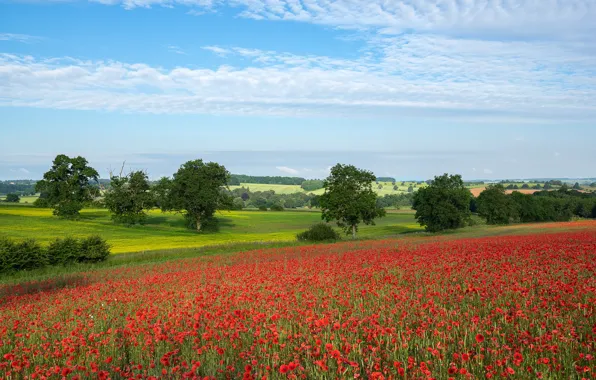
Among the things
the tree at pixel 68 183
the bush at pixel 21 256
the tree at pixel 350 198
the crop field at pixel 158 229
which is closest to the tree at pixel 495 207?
the crop field at pixel 158 229

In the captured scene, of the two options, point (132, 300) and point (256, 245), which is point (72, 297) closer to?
point (132, 300)

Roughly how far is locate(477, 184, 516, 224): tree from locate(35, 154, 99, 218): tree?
67839 millimetres

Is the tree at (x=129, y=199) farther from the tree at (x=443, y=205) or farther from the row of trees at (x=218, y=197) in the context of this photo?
the tree at (x=443, y=205)

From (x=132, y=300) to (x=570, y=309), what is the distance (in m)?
9.12

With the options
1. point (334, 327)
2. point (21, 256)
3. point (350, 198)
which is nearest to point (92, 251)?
point (21, 256)

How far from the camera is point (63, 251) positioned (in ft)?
104

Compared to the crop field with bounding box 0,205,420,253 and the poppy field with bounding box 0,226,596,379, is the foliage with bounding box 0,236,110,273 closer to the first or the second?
the crop field with bounding box 0,205,420,253

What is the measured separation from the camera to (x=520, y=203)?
302ft

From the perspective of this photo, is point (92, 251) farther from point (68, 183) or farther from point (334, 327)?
point (68, 183)

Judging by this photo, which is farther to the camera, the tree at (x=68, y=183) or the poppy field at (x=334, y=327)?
the tree at (x=68, y=183)

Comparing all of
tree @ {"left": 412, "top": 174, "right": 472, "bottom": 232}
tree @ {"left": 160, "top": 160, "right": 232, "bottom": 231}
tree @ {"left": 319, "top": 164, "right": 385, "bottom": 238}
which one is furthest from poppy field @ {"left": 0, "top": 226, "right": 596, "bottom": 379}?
tree @ {"left": 160, "top": 160, "right": 232, "bottom": 231}

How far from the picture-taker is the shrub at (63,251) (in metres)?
31.4

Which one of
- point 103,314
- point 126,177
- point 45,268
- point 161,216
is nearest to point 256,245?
point 45,268

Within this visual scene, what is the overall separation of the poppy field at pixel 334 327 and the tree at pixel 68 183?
72.7 meters
